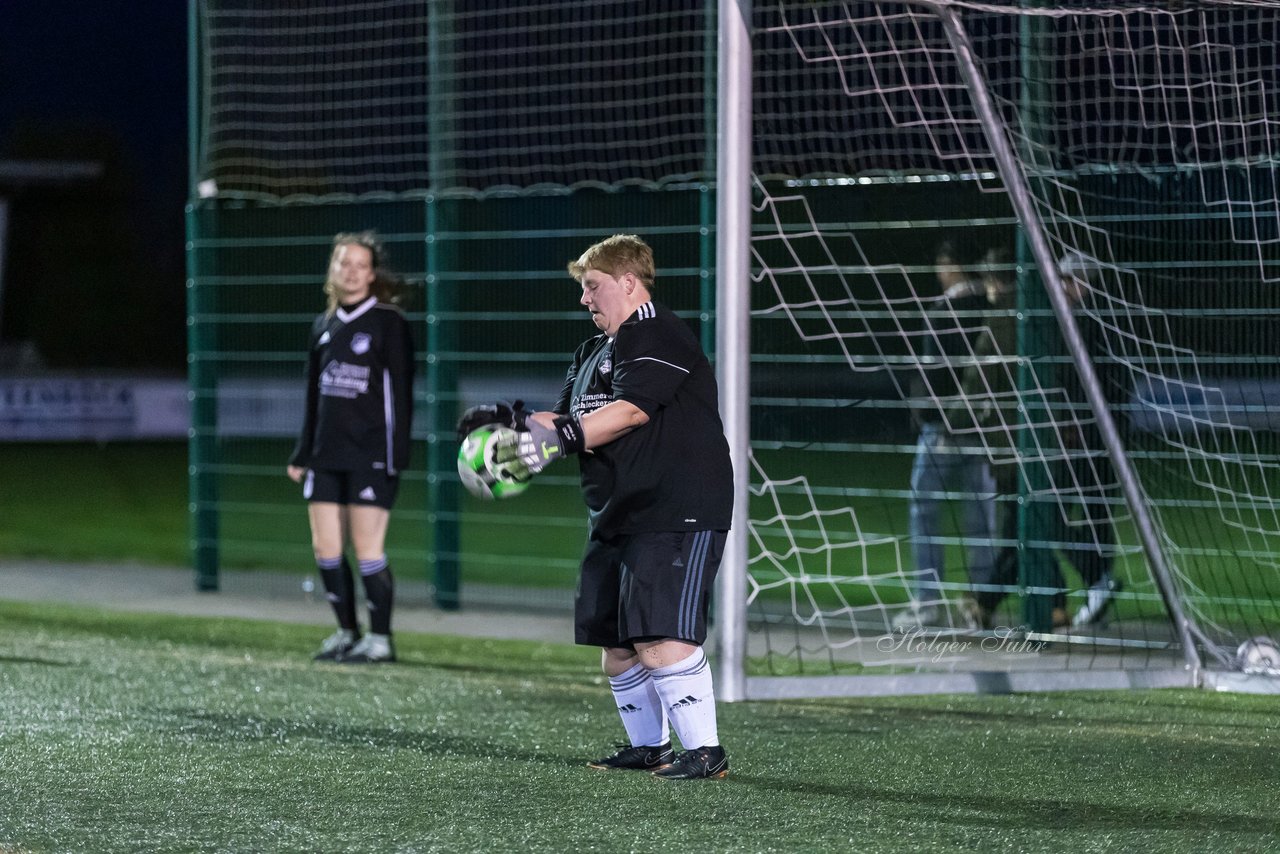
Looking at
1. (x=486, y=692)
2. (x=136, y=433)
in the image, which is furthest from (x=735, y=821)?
(x=136, y=433)

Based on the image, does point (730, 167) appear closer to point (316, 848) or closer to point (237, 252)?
point (316, 848)

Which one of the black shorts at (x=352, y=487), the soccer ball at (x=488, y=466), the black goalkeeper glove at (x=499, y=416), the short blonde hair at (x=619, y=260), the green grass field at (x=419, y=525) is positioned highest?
the short blonde hair at (x=619, y=260)

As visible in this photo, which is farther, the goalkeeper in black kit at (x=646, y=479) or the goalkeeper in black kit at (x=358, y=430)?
the goalkeeper in black kit at (x=358, y=430)

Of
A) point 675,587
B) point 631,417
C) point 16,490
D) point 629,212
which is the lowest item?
point 16,490

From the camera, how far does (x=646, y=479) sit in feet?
17.0

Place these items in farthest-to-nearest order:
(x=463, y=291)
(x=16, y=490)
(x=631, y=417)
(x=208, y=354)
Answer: (x=16, y=490) → (x=463, y=291) → (x=208, y=354) → (x=631, y=417)

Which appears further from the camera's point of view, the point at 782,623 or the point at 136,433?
the point at 136,433

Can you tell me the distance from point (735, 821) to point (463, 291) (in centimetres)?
886

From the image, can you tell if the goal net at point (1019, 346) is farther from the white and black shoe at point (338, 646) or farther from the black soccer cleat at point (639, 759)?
the white and black shoe at point (338, 646)

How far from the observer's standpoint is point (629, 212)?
907cm

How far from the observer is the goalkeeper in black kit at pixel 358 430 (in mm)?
7754

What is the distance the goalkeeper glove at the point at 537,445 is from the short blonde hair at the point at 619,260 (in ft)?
1.69

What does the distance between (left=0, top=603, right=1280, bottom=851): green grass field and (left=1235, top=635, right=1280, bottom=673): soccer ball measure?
27 cm

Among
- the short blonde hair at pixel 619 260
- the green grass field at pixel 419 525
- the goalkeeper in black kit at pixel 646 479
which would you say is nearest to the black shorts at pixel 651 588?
the goalkeeper in black kit at pixel 646 479
